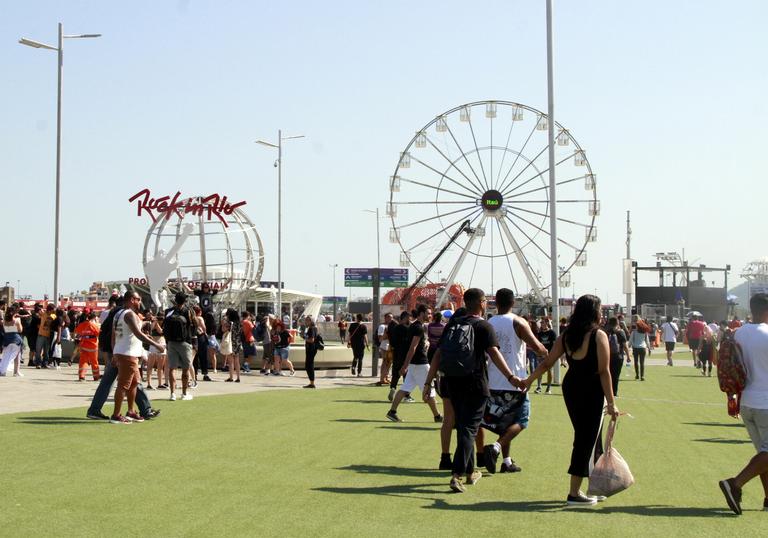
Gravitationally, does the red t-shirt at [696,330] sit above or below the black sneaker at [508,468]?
above

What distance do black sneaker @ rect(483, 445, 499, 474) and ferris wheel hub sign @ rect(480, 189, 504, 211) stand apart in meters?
33.9

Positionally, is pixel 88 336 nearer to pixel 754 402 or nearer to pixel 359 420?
pixel 359 420

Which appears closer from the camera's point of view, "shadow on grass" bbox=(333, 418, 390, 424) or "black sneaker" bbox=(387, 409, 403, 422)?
"shadow on grass" bbox=(333, 418, 390, 424)

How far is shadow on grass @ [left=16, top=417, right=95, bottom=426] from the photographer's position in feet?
45.4

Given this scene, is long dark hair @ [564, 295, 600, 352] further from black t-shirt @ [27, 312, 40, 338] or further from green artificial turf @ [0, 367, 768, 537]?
black t-shirt @ [27, 312, 40, 338]

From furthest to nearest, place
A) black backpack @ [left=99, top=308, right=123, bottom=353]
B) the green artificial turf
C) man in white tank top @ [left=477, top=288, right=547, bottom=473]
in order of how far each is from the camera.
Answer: black backpack @ [left=99, top=308, right=123, bottom=353]
man in white tank top @ [left=477, top=288, right=547, bottom=473]
the green artificial turf

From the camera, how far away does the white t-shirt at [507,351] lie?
408 inches

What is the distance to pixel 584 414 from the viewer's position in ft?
27.4

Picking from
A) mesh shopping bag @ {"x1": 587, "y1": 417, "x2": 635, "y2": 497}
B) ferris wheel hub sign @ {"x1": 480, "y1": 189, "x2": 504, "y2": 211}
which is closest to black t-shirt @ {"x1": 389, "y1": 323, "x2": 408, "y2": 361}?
mesh shopping bag @ {"x1": 587, "y1": 417, "x2": 635, "y2": 497}

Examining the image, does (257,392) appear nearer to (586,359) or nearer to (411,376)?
(411,376)

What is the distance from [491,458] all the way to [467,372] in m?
1.21

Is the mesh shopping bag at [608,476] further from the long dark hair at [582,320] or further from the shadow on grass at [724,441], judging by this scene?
the shadow on grass at [724,441]

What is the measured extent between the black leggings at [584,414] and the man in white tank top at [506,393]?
1714mm

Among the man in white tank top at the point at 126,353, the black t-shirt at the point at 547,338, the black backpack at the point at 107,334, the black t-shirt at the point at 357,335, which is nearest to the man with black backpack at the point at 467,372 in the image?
the man in white tank top at the point at 126,353
